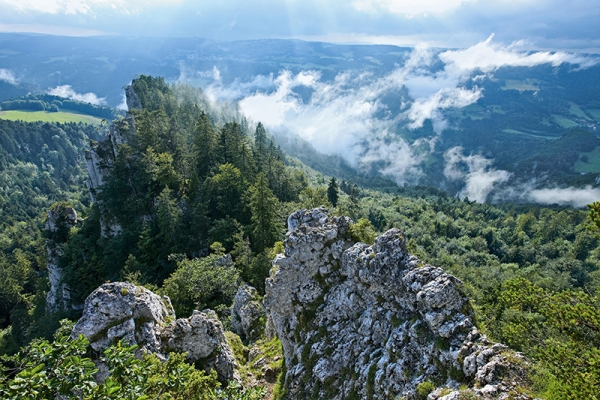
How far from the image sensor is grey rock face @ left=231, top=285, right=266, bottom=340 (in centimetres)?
3862

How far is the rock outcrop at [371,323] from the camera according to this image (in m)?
17.0

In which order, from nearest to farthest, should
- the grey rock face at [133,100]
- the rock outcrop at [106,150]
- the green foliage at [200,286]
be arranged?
the green foliage at [200,286] < the rock outcrop at [106,150] < the grey rock face at [133,100]

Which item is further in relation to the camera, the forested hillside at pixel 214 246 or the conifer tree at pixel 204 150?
the conifer tree at pixel 204 150

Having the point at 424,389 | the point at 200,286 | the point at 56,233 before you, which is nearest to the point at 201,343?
the point at 424,389

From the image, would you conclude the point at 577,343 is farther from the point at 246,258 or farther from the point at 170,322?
the point at 246,258

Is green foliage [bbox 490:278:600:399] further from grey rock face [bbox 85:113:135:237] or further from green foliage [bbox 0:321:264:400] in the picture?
grey rock face [bbox 85:113:135:237]

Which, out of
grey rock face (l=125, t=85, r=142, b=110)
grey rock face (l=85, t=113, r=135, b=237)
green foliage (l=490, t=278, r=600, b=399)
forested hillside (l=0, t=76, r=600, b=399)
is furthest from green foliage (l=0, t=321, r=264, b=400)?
grey rock face (l=125, t=85, r=142, b=110)

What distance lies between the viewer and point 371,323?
74.0 feet

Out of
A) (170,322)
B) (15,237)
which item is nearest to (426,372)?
(170,322)

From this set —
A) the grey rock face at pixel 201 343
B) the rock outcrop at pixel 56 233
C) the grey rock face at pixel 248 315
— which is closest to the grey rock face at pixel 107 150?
the rock outcrop at pixel 56 233

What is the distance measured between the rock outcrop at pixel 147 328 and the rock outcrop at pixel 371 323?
506 cm

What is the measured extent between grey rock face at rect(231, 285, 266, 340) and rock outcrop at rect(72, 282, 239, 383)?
31.9ft

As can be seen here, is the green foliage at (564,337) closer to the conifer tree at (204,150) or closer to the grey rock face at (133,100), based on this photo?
the conifer tree at (204,150)

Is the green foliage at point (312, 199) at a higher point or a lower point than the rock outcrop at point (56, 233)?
higher
